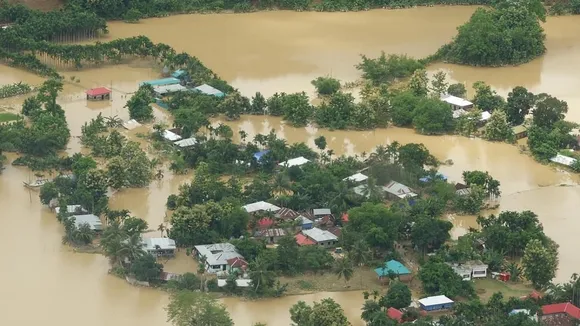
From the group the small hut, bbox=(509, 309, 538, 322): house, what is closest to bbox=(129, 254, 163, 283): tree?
bbox=(509, 309, 538, 322): house

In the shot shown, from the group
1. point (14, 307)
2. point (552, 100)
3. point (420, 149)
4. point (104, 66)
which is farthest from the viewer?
point (104, 66)

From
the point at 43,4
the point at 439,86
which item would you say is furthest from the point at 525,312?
the point at 43,4

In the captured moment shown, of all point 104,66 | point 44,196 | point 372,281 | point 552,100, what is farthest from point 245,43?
point 372,281

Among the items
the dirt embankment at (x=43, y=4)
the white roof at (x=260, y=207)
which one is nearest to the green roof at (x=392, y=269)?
the white roof at (x=260, y=207)

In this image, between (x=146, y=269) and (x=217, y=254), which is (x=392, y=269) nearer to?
(x=217, y=254)

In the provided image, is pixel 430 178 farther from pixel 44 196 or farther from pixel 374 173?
pixel 44 196

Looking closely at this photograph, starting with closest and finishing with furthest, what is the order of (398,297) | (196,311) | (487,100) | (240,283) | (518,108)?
(196,311) < (398,297) < (240,283) < (518,108) < (487,100)
